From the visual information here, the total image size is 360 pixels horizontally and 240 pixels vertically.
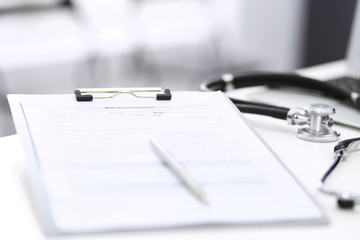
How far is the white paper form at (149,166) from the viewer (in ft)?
1.61

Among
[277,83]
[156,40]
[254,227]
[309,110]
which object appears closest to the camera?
[254,227]

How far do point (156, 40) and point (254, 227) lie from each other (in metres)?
3.25

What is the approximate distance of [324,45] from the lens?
305 centimetres

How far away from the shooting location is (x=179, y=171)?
0.55 m

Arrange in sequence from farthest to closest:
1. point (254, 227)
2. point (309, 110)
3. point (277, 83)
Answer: point (277, 83) → point (309, 110) → point (254, 227)

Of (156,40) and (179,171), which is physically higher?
(179,171)

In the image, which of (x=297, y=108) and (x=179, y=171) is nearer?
(x=179, y=171)

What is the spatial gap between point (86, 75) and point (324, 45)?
1.40m

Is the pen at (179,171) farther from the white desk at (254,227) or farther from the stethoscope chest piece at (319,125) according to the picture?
the stethoscope chest piece at (319,125)

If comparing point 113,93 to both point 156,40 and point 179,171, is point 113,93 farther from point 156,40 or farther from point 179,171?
point 156,40

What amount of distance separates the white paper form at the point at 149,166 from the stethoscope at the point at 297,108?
2.8 inches

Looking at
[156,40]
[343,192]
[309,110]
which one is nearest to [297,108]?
[309,110]

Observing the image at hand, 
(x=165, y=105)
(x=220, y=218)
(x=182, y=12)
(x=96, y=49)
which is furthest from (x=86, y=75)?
(x=220, y=218)

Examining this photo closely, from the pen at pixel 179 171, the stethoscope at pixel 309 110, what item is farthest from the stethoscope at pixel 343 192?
the pen at pixel 179 171
